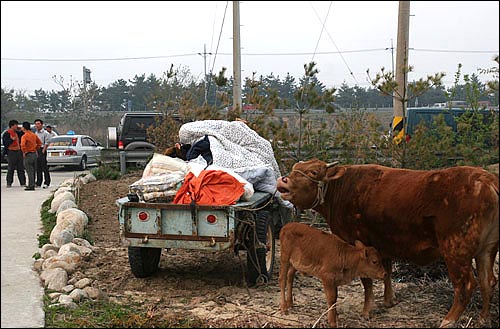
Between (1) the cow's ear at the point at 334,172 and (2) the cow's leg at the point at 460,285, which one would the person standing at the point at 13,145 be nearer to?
(1) the cow's ear at the point at 334,172

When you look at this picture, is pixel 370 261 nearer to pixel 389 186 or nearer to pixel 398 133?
pixel 389 186

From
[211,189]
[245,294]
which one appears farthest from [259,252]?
[211,189]

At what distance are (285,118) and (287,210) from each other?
264 centimetres

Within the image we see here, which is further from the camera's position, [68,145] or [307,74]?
[68,145]

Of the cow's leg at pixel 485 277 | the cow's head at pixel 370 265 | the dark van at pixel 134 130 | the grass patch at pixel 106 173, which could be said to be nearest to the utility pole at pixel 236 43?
the grass patch at pixel 106 173

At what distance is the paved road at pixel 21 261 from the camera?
650 centimetres

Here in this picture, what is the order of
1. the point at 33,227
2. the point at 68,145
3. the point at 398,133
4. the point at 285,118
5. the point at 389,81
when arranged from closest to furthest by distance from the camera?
the point at 389,81 < the point at 398,133 < the point at 285,118 < the point at 33,227 < the point at 68,145

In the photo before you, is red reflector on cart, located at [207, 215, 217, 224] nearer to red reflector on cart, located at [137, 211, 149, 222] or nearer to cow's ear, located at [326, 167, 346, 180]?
red reflector on cart, located at [137, 211, 149, 222]

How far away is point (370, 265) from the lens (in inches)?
234

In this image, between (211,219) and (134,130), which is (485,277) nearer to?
(211,219)

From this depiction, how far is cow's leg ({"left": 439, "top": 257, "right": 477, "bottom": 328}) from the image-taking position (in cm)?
548

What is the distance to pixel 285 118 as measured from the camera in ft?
35.4

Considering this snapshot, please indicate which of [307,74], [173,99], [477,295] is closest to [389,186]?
[477,295]

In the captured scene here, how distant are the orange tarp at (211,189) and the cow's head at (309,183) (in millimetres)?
870
